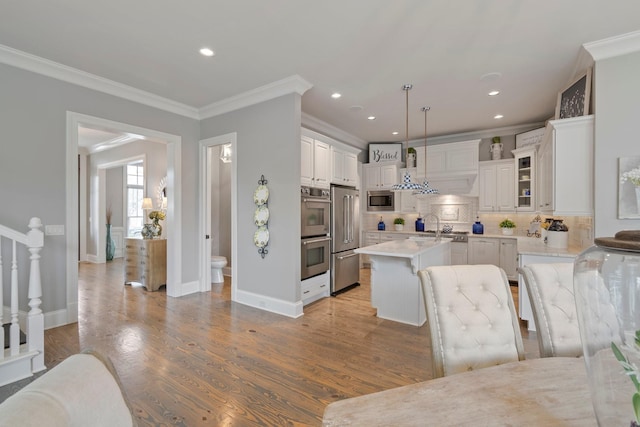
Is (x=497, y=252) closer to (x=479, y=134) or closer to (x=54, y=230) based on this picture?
(x=479, y=134)

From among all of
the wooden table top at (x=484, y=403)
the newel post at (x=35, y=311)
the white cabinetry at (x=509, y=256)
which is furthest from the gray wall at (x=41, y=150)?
the white cabinetry at (x=509, y=256)

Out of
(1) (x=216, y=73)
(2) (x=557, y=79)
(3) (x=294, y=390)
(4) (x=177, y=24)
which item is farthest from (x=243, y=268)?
(2) (x=557, y=79)

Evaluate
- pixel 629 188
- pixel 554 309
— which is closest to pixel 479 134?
pixel 629 188

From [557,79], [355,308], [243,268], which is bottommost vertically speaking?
[355,308]

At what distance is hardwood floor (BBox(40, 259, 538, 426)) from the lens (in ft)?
6.37

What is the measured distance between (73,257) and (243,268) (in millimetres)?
1883

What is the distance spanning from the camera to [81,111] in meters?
3.38

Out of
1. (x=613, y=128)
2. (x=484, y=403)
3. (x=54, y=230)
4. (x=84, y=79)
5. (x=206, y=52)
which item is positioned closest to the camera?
(x=484, y=403)

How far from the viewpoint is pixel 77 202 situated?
10.8ft

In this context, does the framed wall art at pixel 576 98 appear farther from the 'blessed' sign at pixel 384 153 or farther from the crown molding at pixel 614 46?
the 'blessed' sign at pixel 384 153

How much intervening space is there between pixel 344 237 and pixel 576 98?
330 centimetres

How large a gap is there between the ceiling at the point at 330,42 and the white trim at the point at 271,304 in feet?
8.75

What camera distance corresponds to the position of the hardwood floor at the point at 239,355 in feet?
6.37

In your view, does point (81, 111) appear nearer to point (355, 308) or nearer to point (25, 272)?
point (25, 272)
